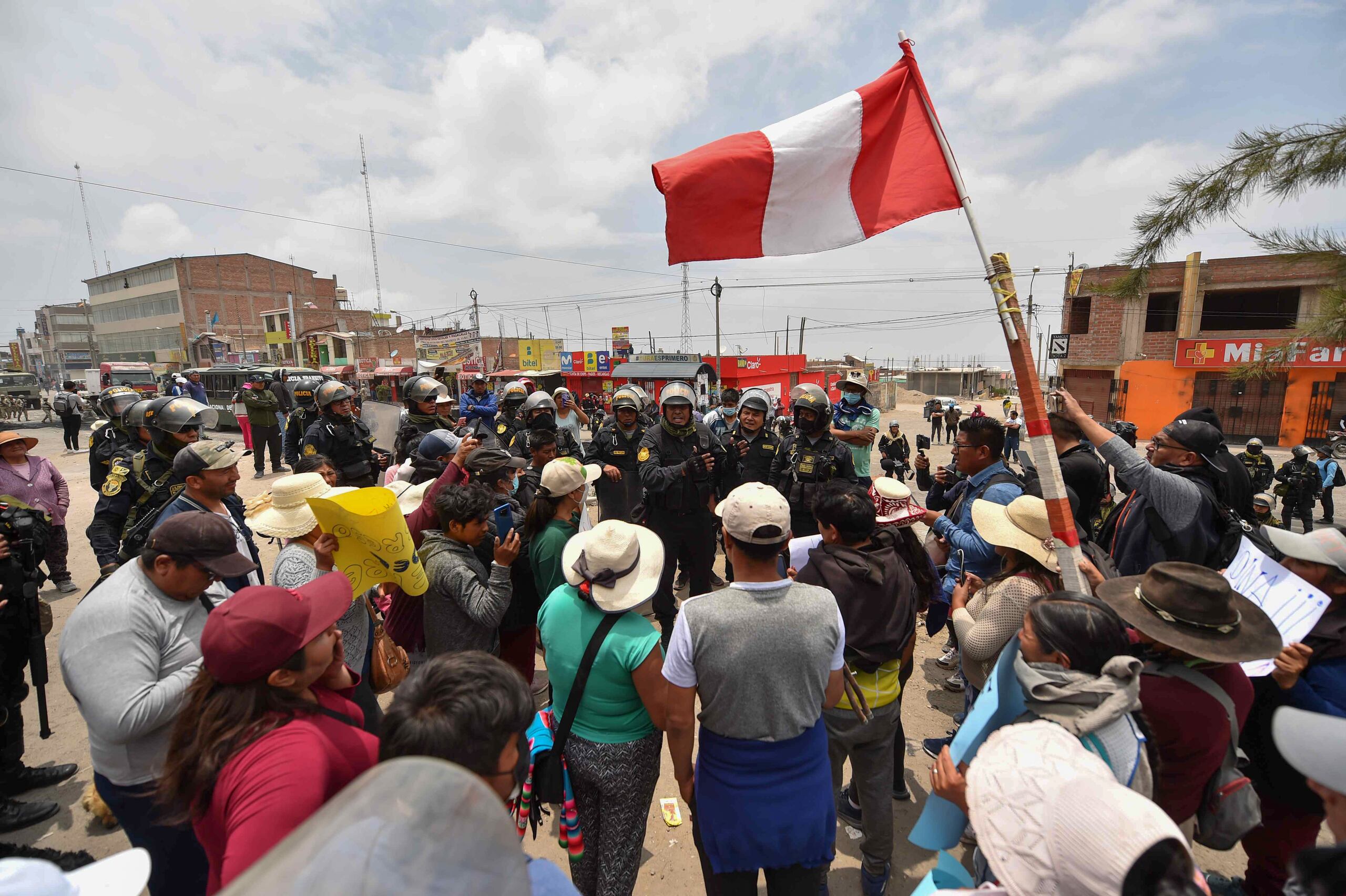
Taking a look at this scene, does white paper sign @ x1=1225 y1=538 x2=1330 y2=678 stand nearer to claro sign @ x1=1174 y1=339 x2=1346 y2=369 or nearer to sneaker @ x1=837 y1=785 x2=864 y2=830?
sneaker @ x1=837 y1=785 x2=864 y2=830

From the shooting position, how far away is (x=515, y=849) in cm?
83

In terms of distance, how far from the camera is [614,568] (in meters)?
2.03

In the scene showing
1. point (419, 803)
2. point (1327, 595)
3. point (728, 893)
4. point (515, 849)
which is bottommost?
point (728, 893)

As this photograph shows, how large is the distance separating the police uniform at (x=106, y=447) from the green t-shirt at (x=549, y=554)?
376 cm

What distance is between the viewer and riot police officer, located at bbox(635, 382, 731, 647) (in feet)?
16.2

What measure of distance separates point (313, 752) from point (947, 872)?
1.63 m

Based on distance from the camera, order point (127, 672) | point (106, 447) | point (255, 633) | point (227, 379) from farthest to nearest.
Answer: point (227, 379) < point (106, 447) < point (127, 672) < point (255, 633)

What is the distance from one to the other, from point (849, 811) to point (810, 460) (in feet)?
8.88

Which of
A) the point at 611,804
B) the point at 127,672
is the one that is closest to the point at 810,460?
the point at 611,804

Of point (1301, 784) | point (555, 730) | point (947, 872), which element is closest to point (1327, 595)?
point (1301, 784)

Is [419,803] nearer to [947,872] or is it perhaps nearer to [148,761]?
[947,872]

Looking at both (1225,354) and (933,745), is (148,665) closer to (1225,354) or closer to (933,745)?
(933,745)

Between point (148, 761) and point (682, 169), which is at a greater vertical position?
point (682, 169)

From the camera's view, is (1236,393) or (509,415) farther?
(1236,393)
